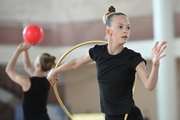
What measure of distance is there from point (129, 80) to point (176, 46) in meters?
4.77

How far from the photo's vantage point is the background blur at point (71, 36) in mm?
7941

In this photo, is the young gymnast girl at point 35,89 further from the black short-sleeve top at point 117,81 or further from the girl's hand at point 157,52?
the girl's hand at point 157,52

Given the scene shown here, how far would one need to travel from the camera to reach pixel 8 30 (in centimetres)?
814

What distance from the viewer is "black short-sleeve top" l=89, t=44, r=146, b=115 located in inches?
105

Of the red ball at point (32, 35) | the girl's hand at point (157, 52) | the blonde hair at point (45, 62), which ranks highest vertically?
the red ball at point (32, 35)

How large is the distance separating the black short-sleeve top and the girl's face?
10cm

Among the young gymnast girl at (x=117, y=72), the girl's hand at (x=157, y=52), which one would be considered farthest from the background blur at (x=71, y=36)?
the girl's hand at (x=157, y=52)

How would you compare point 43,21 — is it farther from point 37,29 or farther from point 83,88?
point 37,29

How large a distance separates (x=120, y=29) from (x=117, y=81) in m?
0.40

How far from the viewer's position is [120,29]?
8.92ft

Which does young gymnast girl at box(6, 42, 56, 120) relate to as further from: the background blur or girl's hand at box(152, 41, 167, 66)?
the background blur

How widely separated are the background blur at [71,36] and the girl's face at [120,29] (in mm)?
4865

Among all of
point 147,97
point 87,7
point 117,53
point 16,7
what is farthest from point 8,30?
point 117,53

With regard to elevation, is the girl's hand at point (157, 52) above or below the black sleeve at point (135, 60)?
above
